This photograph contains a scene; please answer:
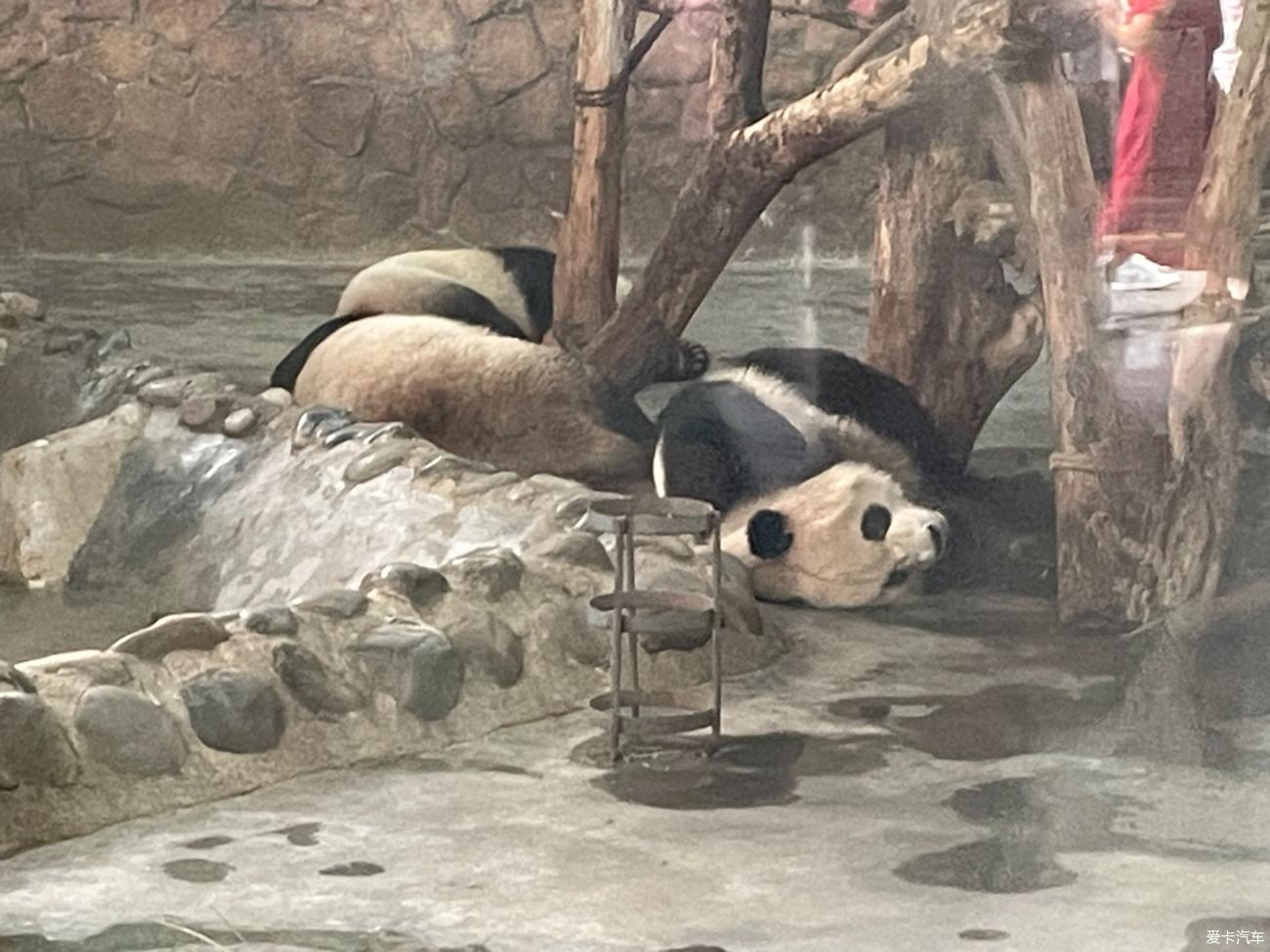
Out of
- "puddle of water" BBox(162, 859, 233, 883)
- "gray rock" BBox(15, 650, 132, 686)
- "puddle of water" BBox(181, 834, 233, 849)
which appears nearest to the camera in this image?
"puddle of water" BBox(162, 859, 233, 883)

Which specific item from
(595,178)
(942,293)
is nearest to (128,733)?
(595,178)

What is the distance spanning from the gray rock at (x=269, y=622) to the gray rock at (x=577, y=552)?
2.48ft

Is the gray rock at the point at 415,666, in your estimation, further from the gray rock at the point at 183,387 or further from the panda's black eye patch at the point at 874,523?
the gray rock at the point at 183,387

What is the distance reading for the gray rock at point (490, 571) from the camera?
191 inches

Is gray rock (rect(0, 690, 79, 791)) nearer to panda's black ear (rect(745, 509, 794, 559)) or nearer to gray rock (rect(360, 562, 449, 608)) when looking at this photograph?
gray rock (rect(360, 562, 449, 608))

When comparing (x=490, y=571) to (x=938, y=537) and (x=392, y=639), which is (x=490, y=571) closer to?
(x=392, y=639)

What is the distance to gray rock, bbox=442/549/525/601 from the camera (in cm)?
486

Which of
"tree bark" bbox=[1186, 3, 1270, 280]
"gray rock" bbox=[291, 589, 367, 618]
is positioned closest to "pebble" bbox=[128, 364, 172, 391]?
"gray rock" bbox=[291, 589, 367, 618]

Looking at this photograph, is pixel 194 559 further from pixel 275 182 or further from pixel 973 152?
pixel 973 152

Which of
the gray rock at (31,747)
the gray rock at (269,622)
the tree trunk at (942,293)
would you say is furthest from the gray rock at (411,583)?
the tree trunk at (942,293)

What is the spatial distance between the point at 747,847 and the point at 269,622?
114 cm

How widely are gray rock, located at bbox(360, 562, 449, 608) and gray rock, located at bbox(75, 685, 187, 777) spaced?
0.73 meters

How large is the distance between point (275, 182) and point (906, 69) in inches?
62.2

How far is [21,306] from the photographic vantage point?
19.1 feet
